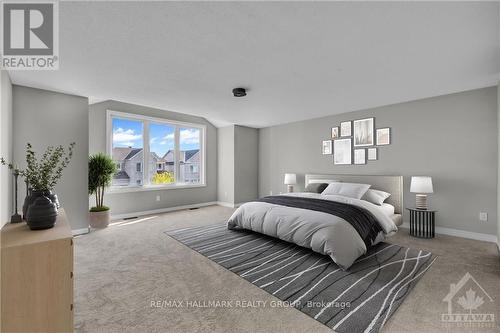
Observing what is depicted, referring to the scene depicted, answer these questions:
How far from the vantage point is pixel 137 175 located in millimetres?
5277

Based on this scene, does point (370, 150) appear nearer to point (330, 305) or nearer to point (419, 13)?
point (419, 13)

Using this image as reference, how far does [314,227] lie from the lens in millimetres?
2822

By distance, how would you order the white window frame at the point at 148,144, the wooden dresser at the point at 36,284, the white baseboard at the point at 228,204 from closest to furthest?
the wooden dresser at the point at 36,284
the white window frame at the point at 148,144
the white baseboard at the point at 228,204

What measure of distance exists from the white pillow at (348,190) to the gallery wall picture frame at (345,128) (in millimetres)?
1191

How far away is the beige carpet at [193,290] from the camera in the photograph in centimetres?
→ 167

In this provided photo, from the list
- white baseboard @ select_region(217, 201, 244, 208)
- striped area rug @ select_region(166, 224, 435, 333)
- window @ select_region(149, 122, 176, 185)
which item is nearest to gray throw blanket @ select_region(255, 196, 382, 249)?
striped area rug @ select_region(166, 224, 435, 333)

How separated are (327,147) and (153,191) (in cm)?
421

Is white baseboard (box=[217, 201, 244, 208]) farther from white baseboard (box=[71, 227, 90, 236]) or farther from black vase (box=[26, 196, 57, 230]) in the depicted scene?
black vase (box=[26, 196, 57, 230])

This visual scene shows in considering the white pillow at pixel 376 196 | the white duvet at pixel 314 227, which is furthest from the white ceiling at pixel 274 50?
the white duvet at pixel 314 227

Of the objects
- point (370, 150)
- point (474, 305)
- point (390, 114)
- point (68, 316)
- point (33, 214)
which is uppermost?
point (390, 114)

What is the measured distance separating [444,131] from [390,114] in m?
0.88

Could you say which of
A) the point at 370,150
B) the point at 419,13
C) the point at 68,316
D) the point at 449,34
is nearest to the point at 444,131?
the point at 370,150

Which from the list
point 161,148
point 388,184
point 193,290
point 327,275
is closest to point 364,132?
point 388,184

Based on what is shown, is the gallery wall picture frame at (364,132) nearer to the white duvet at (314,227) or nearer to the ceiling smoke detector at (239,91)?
the white duvet at (314,227)
